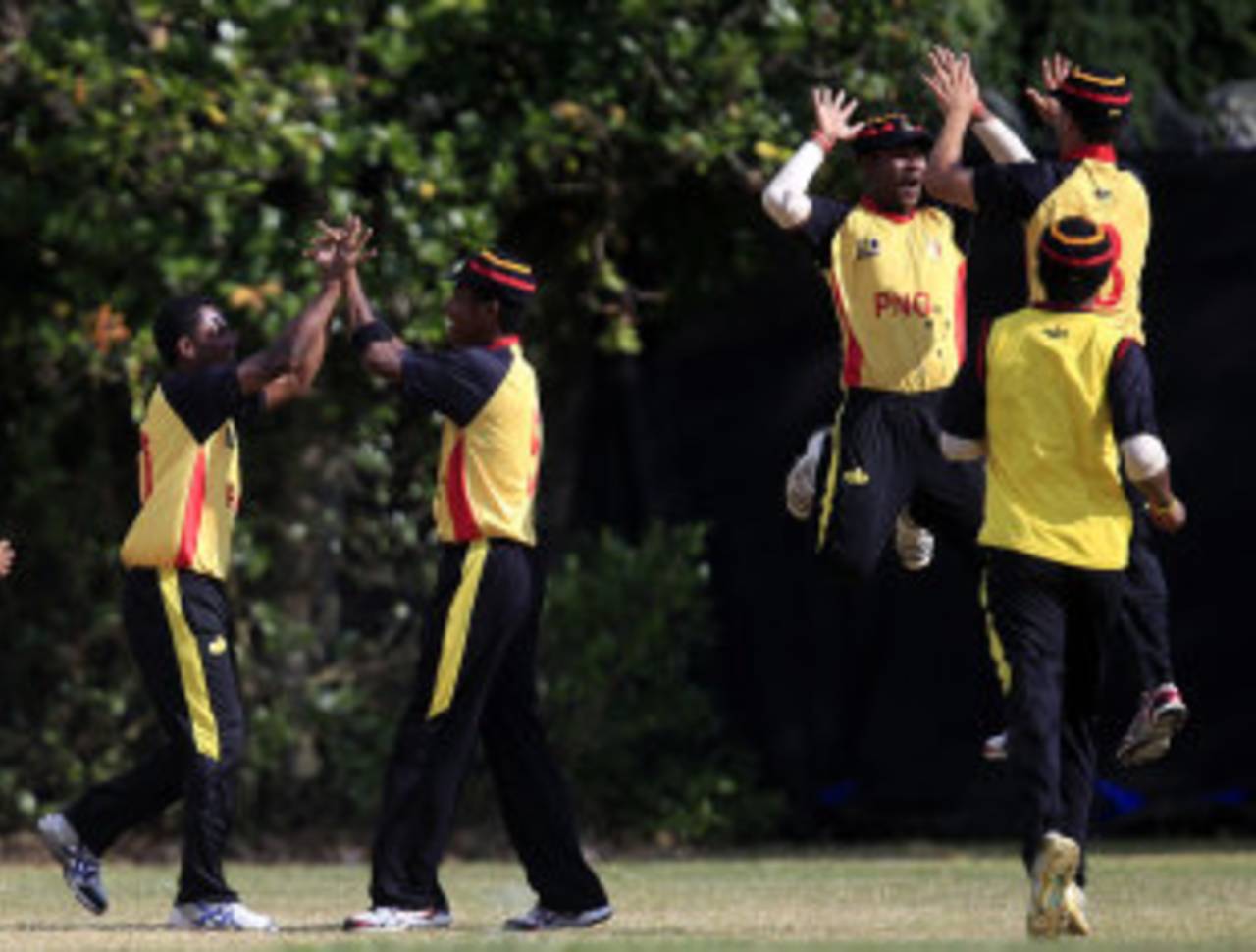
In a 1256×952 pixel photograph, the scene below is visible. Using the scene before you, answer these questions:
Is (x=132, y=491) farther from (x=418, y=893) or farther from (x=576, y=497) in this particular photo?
(x=418, y=893)

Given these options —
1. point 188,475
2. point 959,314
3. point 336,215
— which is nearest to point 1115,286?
point 959,314

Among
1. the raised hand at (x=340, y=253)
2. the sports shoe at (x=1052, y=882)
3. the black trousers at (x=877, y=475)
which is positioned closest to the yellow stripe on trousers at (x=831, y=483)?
the black trousers at (x=877, y=475)

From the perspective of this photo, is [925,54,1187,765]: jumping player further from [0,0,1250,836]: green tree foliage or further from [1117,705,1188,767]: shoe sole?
[0,0,1250,836]: green tree foliage

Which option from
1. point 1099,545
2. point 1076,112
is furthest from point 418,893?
point 1076,112

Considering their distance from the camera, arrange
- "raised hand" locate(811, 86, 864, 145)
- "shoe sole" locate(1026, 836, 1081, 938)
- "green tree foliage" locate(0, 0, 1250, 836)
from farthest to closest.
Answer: "green tree foliage" locate(0, 0, 1250, 836)
"raised hand" locate(811, 86, 864, 145)
"shoe sole" locate(1026, 836, 1081, 938)

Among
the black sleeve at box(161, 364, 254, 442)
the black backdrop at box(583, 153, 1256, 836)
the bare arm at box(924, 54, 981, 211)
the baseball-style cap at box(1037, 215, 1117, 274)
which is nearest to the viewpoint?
the baseball-style cap at box(1037, 215, 1117, 274)

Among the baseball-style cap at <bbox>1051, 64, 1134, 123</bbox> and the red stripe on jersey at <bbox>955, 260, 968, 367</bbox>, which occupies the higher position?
the baseball-style cap at <bbox>1051, 64, 1134, 123</bbox>

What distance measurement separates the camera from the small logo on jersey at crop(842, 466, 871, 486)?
1199cm

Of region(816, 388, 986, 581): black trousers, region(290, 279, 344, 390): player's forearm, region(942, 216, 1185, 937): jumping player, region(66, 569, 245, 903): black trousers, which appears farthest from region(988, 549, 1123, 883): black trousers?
region(66, 569, 245, 903): black trousers

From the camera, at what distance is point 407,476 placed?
16.7 metres

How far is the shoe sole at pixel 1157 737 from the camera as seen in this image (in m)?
11.5

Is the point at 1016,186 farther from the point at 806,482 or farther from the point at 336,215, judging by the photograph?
the point at 336,215

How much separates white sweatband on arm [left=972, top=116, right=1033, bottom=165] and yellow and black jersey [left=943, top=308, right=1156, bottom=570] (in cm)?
186

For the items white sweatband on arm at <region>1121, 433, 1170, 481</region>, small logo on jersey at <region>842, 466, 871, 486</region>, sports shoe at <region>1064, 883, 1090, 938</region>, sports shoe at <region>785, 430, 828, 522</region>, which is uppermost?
white sweatband on arm at <region>1121, 433, 1170, 481</region>
